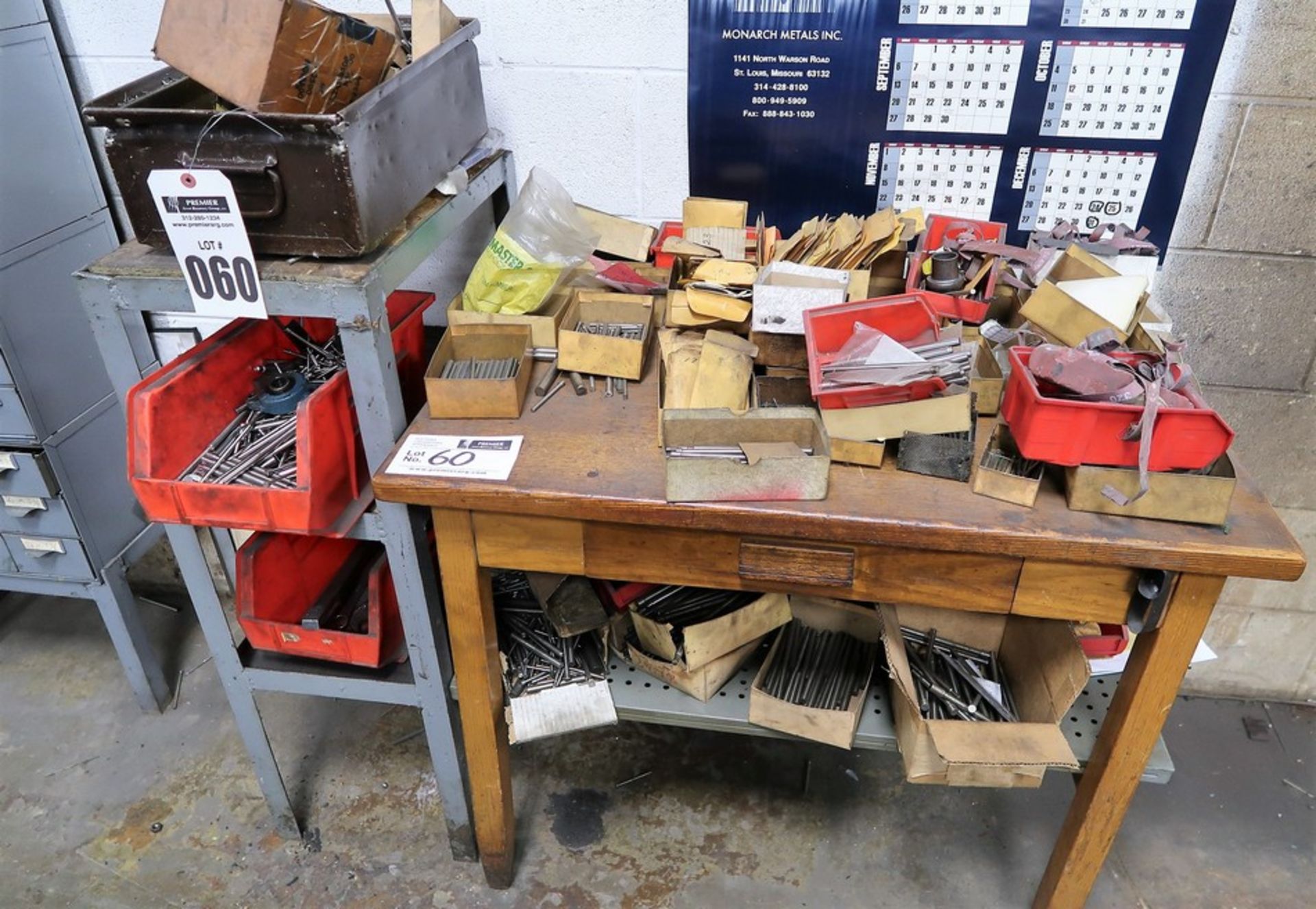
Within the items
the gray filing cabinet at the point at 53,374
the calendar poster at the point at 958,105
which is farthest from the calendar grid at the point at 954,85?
the gray filing cabinet at the point at 53,374

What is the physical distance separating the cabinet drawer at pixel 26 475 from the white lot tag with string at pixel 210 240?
0.80 m

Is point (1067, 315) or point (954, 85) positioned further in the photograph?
point (954, 85)

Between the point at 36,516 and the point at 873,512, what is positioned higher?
the point at 873,512

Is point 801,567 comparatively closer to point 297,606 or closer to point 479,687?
point 479,687

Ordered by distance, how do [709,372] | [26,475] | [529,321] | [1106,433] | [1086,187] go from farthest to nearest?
[26,475]
[1086,187]
[529,321]
[709,372]
[1106,433]

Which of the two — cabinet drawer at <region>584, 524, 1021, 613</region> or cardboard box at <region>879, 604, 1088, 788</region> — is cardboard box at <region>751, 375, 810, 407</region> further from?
cardboard box at <region>879, 604, 1088, 788</region>

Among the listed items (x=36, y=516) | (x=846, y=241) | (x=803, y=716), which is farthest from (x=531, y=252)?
(x=36, y=516)

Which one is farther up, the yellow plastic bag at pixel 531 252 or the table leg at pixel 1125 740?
the yellow plastic bag at pixel 531 252

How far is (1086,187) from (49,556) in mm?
2125

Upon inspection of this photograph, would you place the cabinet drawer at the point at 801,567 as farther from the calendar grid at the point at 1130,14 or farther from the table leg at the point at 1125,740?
the calendar grid at the point at 1130,14

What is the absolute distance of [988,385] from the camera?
1205 mm

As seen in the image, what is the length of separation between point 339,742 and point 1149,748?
60.3 inches

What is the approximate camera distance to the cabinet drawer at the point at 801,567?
1.11 meters

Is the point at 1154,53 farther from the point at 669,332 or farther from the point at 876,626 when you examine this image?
the point at 876,626
